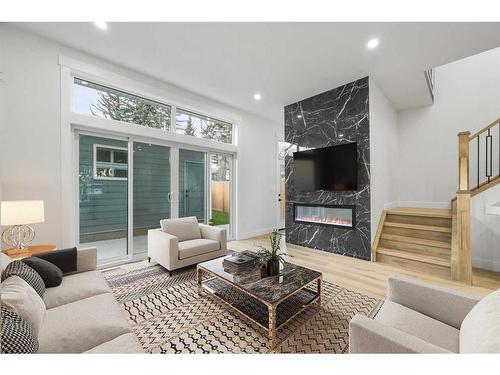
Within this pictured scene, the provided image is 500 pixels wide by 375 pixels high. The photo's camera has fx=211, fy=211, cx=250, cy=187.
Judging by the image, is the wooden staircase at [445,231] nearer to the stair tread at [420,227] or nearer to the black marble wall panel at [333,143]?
the stair tread at [420,227]

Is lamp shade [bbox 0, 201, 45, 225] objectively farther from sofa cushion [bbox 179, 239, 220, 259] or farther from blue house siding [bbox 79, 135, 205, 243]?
sofa cushion [bbox 179, 239, 220, 259]

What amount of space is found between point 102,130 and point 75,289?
2.35m

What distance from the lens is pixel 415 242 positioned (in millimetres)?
3451

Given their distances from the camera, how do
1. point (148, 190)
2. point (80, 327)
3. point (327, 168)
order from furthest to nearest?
point (327, 168), point (148, 190), point (80, 327)

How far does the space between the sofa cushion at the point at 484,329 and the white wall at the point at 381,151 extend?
2.74 m

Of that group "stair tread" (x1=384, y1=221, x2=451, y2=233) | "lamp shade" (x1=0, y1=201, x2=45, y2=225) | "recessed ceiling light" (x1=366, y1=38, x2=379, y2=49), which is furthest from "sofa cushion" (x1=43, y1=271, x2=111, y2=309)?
"stair tread" (x1=384, y1=221, x2=451, y2=233)

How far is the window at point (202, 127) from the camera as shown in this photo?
4062 mm

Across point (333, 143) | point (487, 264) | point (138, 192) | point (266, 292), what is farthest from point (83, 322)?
point (487, 264)

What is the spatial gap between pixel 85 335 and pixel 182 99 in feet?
12.2

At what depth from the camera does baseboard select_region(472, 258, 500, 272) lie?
3074mm

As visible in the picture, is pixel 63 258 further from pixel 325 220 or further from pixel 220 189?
pixel 325 220

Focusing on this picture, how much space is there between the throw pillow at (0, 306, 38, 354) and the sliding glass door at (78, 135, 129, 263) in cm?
249

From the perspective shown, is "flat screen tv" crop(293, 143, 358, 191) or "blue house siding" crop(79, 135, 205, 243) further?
"flat screen tv" crop(293, 143, 358, 191)
